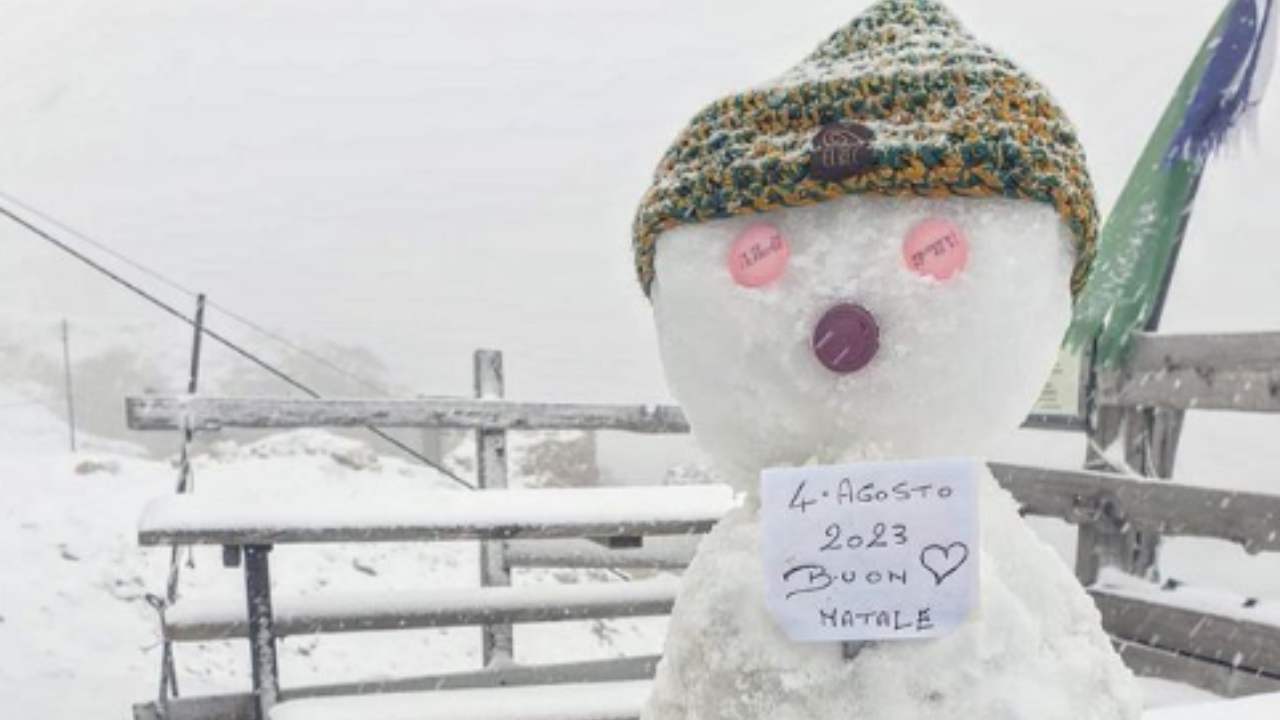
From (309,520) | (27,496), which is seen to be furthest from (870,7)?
(27,496)

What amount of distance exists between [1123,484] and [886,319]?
2.98 m

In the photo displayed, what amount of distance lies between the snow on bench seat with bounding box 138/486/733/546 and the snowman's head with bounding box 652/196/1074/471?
4.92ft

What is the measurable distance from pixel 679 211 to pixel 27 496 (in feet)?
18.3

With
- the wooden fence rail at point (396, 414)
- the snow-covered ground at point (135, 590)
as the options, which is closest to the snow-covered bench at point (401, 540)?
the snow-covered ground at point (135, 590)

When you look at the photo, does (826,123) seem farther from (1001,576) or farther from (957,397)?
(1001,576)

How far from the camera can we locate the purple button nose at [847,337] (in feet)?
2.72

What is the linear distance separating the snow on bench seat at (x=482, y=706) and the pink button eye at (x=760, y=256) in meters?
1.58

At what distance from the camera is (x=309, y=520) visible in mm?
2205

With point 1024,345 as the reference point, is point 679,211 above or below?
above

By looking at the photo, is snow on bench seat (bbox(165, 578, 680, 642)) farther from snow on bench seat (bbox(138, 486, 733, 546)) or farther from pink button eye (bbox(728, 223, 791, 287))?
pink button eye (bbox(728, 223, 791, 287))

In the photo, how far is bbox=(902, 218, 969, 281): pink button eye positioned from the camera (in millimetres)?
833

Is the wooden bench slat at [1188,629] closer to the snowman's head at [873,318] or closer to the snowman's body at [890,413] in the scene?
the snowman's body at [890,413]

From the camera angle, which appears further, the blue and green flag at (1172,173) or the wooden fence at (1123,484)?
the blue and green flag at (1172,173)

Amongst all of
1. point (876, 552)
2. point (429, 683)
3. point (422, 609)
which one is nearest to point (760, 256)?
point (876, 552)
